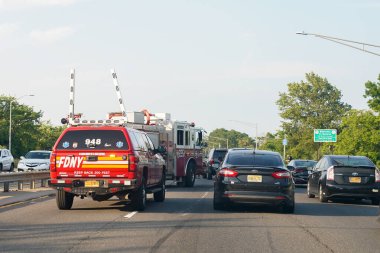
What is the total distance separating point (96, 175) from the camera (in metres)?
15.8

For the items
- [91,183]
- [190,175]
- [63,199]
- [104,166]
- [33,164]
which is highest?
[104,166]

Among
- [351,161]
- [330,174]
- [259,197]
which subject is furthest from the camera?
[351,161]

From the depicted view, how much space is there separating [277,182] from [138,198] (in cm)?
327

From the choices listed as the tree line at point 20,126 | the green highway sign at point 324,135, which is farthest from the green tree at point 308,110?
the tree line at point 20,126

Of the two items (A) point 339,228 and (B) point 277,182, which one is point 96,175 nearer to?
(B) point 277,182

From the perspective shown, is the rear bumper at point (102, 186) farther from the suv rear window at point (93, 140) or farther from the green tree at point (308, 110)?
the green tree at point (308, 110)

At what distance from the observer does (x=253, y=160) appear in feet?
55.3

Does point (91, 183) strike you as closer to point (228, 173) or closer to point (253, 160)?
point (228, 173)

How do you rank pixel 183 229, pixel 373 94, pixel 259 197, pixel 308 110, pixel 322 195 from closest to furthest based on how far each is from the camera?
pixel 183 229
pixel 259 197
pixel 322 195
pixel 373 94
pixel 308 110

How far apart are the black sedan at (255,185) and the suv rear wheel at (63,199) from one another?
3559mm

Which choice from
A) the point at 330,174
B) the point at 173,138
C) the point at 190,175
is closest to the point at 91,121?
the point at 330,174

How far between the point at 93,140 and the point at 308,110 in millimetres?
95273

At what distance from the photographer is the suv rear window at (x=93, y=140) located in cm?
1597

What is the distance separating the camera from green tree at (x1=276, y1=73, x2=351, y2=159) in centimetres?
10644
